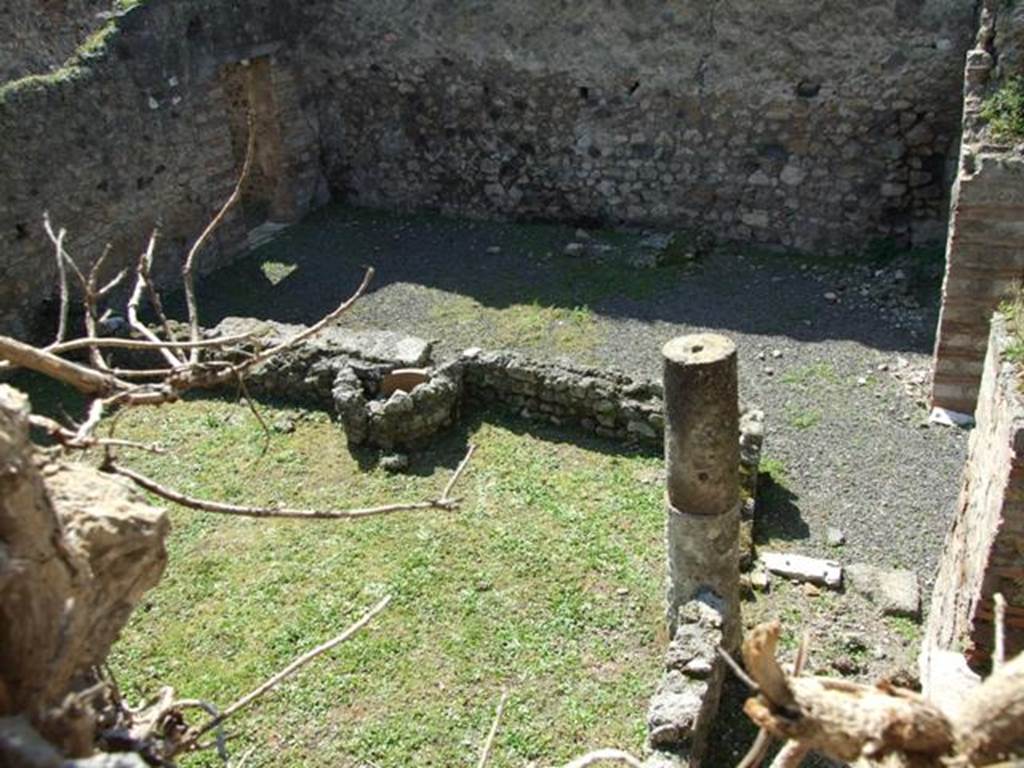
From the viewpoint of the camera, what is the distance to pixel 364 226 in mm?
14656

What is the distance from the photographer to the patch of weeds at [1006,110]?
8.84 meters

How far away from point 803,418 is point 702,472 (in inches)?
129

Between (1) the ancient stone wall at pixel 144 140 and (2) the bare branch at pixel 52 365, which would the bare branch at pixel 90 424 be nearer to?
(2) the bare branch at pixel 52 365

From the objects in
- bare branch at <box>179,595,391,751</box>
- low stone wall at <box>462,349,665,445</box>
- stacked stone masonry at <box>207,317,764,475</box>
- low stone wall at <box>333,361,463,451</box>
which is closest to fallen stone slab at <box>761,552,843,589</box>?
stacked stone masonry at <box>207,317,764,475</box>

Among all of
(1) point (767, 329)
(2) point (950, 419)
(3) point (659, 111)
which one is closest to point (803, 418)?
(2) point (950, 419)

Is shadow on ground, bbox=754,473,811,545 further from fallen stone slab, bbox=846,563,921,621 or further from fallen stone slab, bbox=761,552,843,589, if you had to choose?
fallen stone slab, bbox=846,563,921,621

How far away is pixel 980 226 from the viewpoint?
345 inches

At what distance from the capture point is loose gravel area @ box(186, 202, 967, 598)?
28.8ft

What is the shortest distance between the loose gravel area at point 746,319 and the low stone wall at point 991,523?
1816 mm

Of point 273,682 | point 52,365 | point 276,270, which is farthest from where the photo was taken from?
point 276,270

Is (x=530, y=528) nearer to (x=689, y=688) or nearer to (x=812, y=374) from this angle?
(x=689, y=688)

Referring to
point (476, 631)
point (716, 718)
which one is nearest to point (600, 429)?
point (476, 631)

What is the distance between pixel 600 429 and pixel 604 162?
5008mm

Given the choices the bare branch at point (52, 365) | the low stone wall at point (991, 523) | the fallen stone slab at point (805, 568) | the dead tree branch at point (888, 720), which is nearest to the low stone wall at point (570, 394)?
the fallen stone slab at point (805, 568)
